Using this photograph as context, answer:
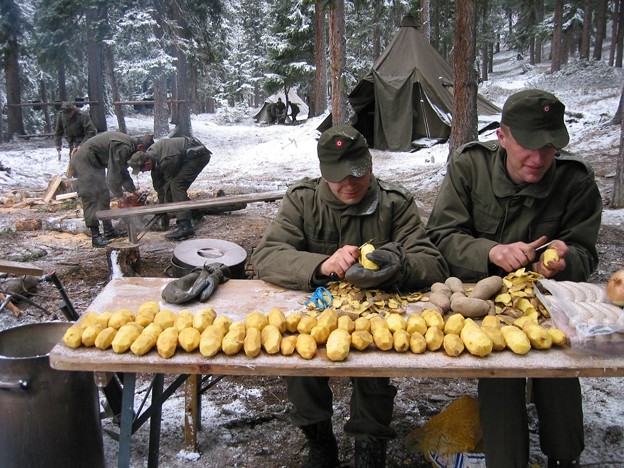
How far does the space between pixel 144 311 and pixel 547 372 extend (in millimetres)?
1556

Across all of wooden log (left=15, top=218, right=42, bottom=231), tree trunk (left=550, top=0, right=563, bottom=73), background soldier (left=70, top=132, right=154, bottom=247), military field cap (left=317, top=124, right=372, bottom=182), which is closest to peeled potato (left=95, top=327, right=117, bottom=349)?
military field cap (left=317, top=124, right=372, bottom=182)

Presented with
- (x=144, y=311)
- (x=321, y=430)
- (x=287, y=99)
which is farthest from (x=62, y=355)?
(x=287, y=99)

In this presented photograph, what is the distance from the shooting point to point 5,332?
2576 mm

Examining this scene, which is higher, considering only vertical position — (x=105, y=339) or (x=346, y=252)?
(x=346, y=252)

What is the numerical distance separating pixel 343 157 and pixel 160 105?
1681 cm

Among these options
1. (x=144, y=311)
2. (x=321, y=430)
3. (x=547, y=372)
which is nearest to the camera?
(x=547, y=372)

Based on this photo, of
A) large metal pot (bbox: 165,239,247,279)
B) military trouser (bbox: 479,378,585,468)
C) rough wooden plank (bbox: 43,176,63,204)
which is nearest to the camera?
military trouser (bbox: 479,378,585,468)

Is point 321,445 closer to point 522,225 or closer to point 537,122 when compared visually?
point 522,225

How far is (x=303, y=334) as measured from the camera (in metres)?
2.02

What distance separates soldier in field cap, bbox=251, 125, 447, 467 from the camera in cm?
243

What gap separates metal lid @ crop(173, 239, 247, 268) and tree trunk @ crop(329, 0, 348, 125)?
887 centimetres

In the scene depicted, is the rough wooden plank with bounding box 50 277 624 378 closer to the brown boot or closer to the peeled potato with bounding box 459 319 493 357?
the peeled potato with bounding box 459 319 493 357

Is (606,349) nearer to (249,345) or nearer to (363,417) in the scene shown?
(363,417)

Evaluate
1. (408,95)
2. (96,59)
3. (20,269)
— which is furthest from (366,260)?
(96,59)
